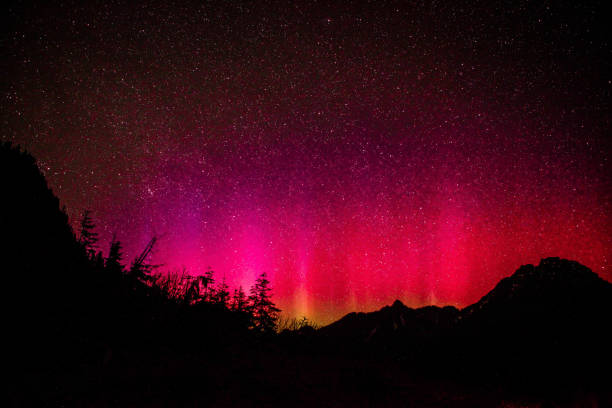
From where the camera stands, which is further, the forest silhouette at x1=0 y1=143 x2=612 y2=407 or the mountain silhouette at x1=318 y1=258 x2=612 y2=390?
the mountain silhouette at x1=318 y1=258 x2=612 y2=390

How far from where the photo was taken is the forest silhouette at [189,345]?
3.19 metres

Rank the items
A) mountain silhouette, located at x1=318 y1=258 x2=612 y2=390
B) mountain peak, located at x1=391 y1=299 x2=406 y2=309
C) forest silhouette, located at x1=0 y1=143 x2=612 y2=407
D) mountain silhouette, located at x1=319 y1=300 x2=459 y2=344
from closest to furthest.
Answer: forest silhouette, located at x1=0 y1=143 x2=612 y2=407 → mountain silhouette, located at x1=318 y1=258 x2=612 y2=390 → mountain silhouette, located at x1=319 y1=300 x2=459 y2=344 → mountain peak, located at x1=391 y1=299 x2=406 y2=309

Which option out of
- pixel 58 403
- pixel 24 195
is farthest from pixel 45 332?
pixel 24 195

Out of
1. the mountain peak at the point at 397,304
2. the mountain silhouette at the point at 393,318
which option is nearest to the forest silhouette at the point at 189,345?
the mountain silhouette at the point at 393,318

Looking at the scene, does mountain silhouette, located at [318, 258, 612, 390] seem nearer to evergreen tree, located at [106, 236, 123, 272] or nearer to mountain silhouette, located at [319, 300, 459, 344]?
evergreen tree, located at [106, 236, 123, 272]

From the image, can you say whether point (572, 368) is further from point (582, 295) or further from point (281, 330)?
point (281, 330)

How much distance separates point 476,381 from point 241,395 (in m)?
7.67

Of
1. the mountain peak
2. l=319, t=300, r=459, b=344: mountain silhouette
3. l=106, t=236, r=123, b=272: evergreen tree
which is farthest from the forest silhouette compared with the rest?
the mountain peak

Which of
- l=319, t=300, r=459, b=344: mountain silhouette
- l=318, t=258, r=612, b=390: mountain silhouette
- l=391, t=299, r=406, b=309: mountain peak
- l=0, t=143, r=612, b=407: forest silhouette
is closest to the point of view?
l=0, t=143, r=612, b=407: forest silhouette

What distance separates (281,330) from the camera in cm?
759

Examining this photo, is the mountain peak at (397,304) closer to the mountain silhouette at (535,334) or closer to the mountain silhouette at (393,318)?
the mountain silhouette at (393,318)

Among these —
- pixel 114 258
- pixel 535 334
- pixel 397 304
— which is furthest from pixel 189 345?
pixel 397 304

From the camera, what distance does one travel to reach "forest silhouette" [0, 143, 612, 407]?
3191 millimetres

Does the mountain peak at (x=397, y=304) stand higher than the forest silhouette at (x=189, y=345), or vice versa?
the mountain peak at (x=397, y=304)
